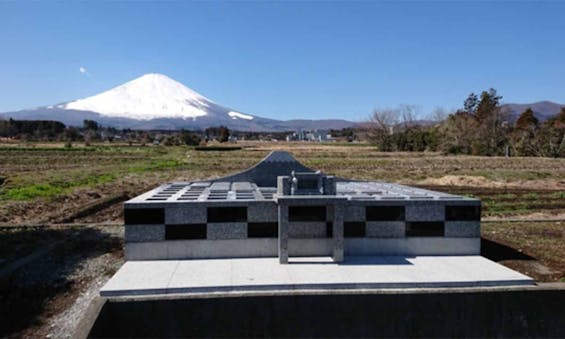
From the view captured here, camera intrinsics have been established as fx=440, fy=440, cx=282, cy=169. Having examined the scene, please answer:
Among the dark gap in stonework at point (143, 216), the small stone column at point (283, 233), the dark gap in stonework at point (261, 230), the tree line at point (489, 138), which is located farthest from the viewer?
the tree line at point (489, 138)

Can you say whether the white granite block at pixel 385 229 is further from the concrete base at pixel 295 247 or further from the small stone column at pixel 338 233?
the small stone column at pixel 338 233

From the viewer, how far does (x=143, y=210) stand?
859 cm

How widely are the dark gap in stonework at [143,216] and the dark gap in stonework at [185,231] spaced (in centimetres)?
24

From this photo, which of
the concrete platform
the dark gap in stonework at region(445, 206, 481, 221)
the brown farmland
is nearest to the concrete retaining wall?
the concrete platform

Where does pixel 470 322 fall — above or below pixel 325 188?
below

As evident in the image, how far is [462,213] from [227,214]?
4857mm

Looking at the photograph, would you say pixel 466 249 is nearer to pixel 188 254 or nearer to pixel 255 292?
pixel 255 292

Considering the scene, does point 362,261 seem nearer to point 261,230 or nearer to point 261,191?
point 261,230

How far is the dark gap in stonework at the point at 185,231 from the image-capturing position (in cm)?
866

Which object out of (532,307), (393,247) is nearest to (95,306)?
(393,247)

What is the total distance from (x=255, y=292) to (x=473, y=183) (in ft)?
→ 74.8

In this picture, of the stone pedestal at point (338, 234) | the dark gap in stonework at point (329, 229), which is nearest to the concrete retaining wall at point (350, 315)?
the stone pedestal at point (338, 234)

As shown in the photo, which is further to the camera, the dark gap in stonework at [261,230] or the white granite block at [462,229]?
the white granite block at [462,229]

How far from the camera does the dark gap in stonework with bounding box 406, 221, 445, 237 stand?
9.09 meters
